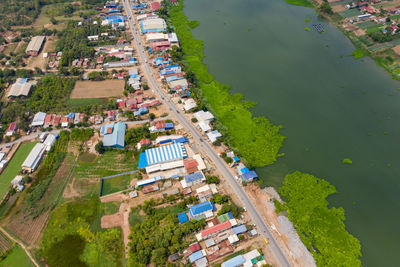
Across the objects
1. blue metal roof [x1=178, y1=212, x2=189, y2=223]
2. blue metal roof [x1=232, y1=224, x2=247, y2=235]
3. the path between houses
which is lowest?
blue metal roof [x1=232, y1=224, x2=247, y2=235]

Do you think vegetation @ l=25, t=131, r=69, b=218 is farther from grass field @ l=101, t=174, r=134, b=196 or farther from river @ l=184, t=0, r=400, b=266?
river @ l=184, t=0, r=400, b=266

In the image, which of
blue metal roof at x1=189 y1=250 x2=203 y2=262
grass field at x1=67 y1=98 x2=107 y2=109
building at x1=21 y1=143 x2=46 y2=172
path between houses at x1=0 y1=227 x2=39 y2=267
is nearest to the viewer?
blue metal roof at x1=189 y1=250 x2=203 y2=262

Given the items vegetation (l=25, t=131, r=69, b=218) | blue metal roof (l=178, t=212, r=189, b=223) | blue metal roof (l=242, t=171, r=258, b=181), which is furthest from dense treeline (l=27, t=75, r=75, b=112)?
blue metal roof (l=242, t=171, r=258, b=181)

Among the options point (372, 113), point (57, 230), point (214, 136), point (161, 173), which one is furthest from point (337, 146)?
point (57, 230)

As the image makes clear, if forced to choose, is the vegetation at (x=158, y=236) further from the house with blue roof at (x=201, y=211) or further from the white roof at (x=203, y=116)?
the white roof at (x=203, y=116)

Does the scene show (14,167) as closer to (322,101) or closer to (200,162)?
(200,162)

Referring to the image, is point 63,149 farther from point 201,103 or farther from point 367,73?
point 367,73

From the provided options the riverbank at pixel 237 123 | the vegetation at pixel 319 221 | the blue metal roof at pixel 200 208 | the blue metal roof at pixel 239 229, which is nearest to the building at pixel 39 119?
the riverbank at pixel 237 123
